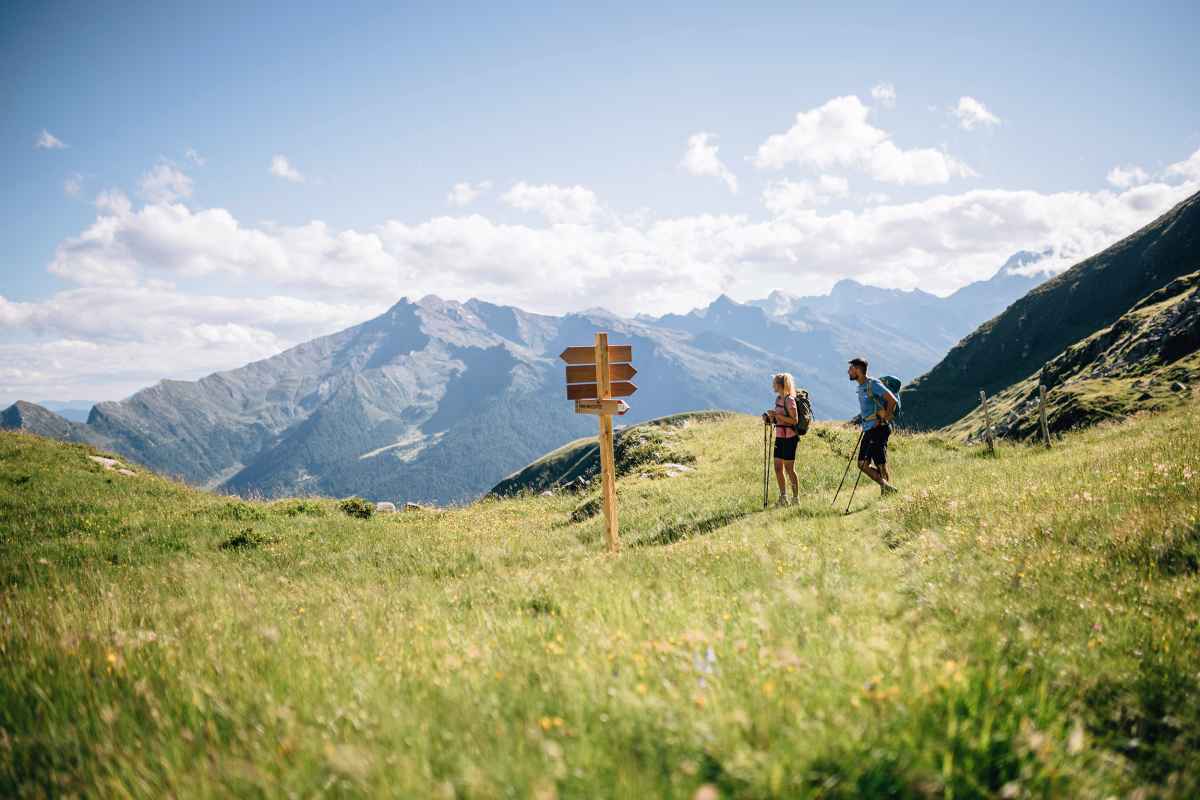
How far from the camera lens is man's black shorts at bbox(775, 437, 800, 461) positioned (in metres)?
12.5

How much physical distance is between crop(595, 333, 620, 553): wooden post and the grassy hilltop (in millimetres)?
2330

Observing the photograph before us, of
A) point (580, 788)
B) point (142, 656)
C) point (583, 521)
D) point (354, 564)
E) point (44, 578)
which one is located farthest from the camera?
point (583, 521)

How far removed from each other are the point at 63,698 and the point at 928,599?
18.9ft

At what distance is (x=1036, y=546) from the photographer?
568cm

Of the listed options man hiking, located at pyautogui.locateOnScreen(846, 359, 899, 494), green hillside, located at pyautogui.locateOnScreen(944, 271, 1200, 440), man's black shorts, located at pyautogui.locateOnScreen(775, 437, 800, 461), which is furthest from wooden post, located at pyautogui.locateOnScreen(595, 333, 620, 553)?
Result: green hillside, located at pyautogui.locateOnScreen(944, 271, 1200, 440)

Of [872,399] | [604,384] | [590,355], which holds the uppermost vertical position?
[590,355]

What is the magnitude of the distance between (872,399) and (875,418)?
0.40 meters

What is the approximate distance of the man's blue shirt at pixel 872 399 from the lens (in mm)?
11508

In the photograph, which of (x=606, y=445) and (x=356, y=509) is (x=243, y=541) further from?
(x=606, y=445)

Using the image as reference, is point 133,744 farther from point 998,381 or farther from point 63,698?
point 998,381

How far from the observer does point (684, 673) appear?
9.34 feet

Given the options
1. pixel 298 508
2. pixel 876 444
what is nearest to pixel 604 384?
pixel 876 444

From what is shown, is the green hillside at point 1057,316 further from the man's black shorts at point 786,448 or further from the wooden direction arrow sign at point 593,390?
the wooden direction arrow sign at point 593,390

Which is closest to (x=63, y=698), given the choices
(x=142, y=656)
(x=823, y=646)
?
(x=142, y=656)
